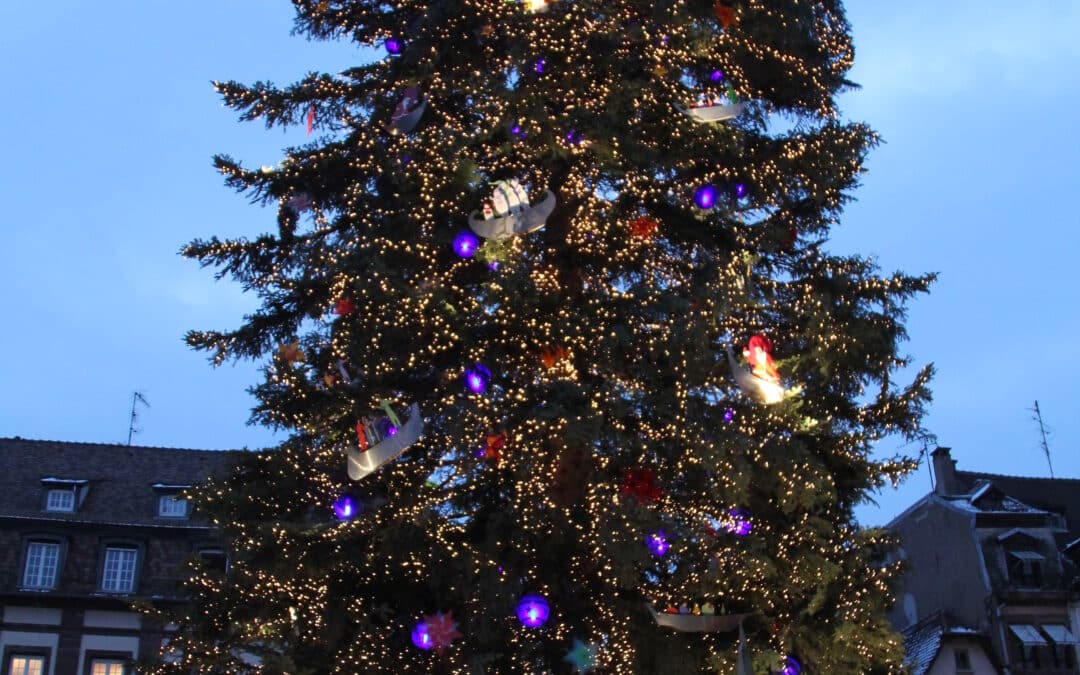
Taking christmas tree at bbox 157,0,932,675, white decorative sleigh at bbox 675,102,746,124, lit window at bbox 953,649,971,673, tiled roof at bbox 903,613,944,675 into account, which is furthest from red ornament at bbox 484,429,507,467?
lit window at bbox 953,649,971,673

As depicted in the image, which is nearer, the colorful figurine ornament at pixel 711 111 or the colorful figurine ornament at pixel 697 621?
the colorful figurine ornament at pixel 697 621

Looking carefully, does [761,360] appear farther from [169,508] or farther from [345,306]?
[169,508]

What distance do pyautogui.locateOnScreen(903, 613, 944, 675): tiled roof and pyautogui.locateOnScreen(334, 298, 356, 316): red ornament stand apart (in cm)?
2660

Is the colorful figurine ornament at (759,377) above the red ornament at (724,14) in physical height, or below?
below

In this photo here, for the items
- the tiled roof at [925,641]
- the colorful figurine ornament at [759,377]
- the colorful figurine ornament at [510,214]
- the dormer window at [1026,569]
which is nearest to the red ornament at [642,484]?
the colorful figurine ornament at [759,377]

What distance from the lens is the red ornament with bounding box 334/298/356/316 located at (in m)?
15.0

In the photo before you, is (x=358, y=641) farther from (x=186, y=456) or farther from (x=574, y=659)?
A: (x=186, y=456)

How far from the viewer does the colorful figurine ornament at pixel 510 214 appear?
1491 cm

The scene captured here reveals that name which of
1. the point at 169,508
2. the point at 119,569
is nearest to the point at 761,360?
the point at 119,569

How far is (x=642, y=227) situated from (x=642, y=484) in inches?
137

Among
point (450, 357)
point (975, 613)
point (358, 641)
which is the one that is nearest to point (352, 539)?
point (358, 641)

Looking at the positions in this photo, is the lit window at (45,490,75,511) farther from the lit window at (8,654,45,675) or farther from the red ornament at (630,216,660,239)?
the red ornament at (630,216,660,239)

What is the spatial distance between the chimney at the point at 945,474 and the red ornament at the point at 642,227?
29.6 m

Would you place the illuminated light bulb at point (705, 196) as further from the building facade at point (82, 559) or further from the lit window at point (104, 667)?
the lit window at point (104, 667)
